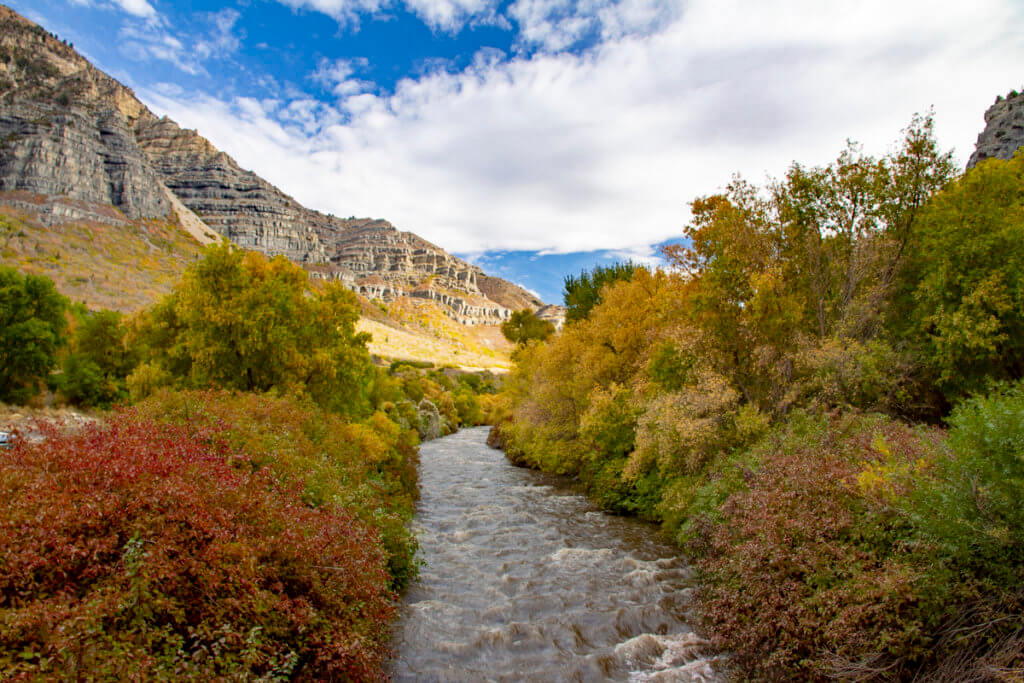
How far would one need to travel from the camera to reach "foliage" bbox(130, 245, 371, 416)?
2067 centimetres

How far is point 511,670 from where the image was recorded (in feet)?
27.2

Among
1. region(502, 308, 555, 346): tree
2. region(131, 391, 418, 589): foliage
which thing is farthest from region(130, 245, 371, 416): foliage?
region(502, 308, 555, 346): tree

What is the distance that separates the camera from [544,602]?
35.9 ft

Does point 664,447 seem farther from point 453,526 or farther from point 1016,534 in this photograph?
point 1016,534

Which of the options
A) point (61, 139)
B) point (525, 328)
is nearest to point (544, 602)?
point (525, 328)

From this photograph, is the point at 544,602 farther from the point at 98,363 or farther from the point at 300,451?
the point at 98,363

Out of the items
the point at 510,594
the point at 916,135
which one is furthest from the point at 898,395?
the point at 510,594

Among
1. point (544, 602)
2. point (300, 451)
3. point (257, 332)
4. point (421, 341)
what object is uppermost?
point (421, 341)

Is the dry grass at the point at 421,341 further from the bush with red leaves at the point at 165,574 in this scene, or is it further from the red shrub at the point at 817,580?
the bush with red leaves at the point at 165,574

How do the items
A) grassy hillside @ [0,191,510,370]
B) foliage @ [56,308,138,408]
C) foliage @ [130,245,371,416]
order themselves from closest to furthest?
foliage @ [130,245,371,416] → foliage @ [56,308,138,408] → grassy hillside @ [0,191,510,370]

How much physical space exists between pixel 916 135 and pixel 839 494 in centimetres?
1579

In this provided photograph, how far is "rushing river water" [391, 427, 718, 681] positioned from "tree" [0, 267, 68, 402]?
112ft

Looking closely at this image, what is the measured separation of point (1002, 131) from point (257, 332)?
50.7 m

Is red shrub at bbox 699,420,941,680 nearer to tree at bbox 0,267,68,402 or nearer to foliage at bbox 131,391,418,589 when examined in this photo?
foliage at bbox 131,391,418,589
